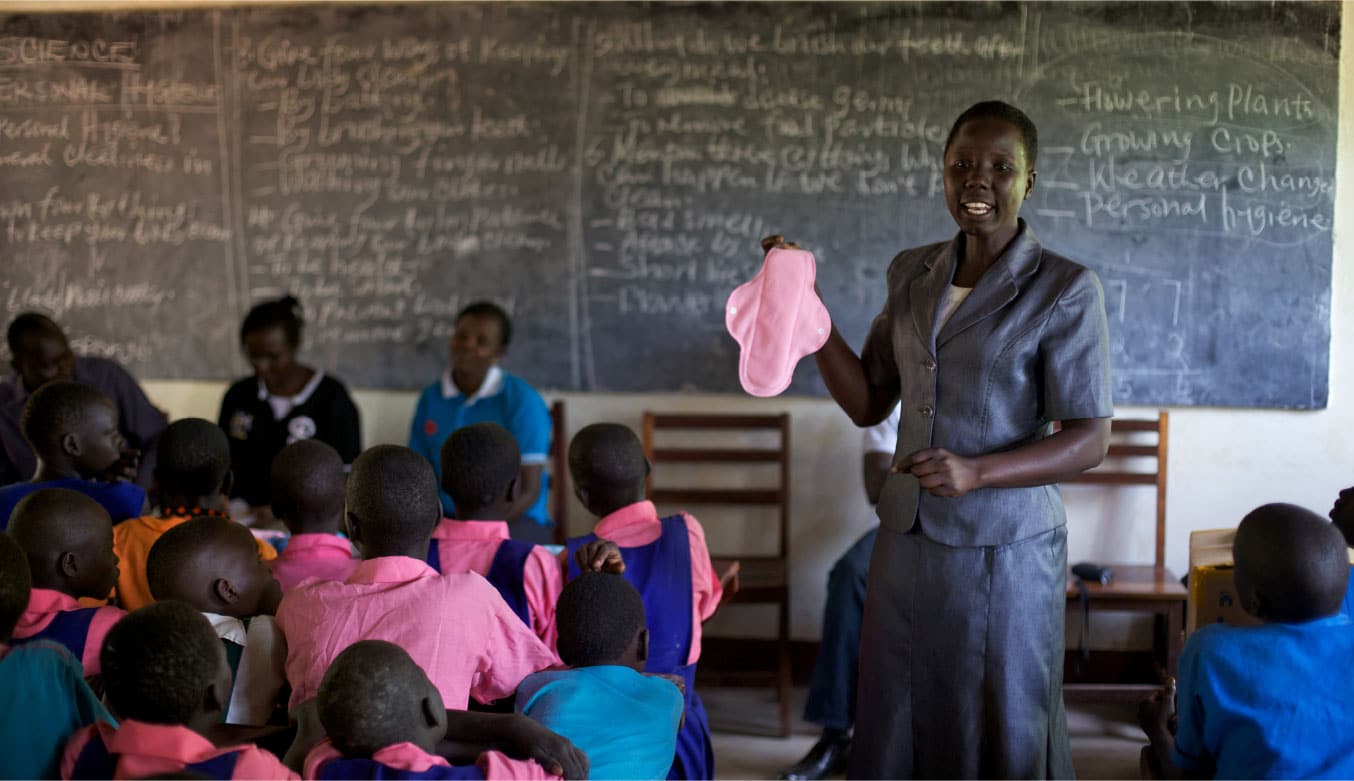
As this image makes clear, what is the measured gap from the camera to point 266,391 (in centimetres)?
373

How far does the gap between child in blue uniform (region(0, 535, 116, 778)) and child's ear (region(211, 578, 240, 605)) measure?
0.29 m

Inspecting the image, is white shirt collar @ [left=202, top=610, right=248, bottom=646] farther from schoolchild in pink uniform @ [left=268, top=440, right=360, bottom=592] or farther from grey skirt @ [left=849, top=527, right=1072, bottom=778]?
grey skirt @ [left=849, top=527, right=1072, bottom=778]

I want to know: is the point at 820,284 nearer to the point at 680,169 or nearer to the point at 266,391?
the point at 680,169

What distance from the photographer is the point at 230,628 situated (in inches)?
72.9

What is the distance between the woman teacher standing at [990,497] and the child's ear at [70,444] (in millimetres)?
1757

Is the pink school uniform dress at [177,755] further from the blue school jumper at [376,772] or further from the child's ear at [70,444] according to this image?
the child's ear at [70,444]

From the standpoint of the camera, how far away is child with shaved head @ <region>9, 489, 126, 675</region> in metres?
1.84

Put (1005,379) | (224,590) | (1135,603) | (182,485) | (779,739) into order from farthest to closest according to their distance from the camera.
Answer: (779,739)
(1135,603)
(182,485)
(224,590)
(1005,379)

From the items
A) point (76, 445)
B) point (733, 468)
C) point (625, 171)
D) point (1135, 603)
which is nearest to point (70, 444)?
point (76, 445)

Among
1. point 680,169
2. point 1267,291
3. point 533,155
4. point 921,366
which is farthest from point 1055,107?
point 921,366

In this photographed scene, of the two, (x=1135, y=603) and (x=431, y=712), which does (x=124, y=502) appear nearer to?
(x=431, y=712)

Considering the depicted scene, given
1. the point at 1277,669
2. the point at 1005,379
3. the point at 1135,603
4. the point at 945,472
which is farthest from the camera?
the point at 1135,603

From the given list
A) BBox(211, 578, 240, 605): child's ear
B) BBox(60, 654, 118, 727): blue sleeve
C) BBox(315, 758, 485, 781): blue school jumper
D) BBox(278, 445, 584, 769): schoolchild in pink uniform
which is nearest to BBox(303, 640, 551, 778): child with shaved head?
BBox(315, 758, 485, 781): blue school jumper

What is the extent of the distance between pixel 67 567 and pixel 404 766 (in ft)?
2.92
